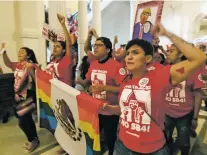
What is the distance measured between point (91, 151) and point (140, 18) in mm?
1530

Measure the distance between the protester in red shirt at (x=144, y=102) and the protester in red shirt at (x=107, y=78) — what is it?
2.35 feet

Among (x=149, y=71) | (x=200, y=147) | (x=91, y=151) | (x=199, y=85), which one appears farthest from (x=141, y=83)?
(x=200, y=147)

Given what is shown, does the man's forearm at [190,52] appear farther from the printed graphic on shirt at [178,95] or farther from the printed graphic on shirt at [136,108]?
the printed graphic on shirt at [178,95]

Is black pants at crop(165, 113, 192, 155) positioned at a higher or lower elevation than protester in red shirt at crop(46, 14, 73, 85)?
lower

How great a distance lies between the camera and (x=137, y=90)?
5.31ft

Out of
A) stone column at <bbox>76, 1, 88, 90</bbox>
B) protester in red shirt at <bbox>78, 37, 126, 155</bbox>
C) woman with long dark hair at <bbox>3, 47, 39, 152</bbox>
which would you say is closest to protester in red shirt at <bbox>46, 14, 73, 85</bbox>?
woman with long dark hair at <bbox>3, 47, 39, 152</bbox>

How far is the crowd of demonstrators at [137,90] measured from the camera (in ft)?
5.12

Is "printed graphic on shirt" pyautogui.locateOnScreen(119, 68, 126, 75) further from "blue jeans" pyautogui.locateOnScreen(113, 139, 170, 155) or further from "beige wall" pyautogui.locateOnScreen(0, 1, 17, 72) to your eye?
"beige wall" pyautogui.locateOnScreen(0, 1, 17, 72)

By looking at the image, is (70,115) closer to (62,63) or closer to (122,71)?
(122,71)

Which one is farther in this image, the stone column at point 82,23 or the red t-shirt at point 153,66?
the stone column at point 82,23

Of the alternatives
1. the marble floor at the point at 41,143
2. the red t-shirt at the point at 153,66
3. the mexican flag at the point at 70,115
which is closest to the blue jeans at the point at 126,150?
the mexican flag at the point at 70,115

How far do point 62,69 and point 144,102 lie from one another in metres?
1.70

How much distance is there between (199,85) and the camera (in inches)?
100.0

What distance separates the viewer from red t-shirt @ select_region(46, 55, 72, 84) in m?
3.08
